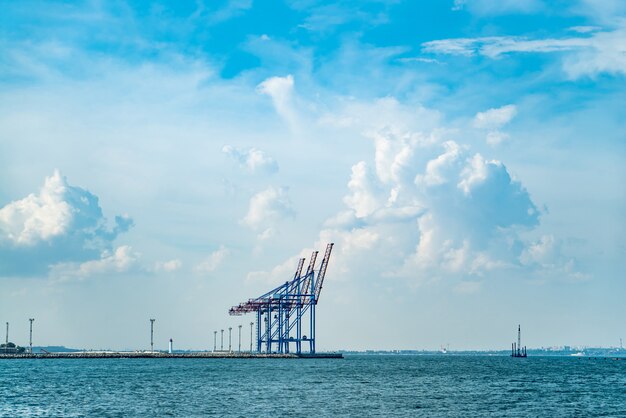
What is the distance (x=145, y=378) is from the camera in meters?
116

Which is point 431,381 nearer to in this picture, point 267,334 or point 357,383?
point 357,383

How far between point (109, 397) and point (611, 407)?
5175cm

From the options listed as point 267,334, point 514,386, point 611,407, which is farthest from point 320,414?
point 267,334

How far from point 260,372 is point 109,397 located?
1883 inches

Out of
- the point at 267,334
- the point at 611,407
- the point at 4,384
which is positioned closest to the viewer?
the point at 611,407

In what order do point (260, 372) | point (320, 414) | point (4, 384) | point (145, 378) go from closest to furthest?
1. point (320, 414)
2. point (4, 384)
3. point (145, 378)
4. point (260, 372)

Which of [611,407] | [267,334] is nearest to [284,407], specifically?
[611,407]

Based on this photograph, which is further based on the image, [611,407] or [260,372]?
[260,372]

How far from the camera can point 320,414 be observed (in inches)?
2640

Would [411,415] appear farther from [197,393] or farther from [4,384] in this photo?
[4,384]

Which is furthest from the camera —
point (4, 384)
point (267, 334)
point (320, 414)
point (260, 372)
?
point (267, 334)

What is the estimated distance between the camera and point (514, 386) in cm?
10631

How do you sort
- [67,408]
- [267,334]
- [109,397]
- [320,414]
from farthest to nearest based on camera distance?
[267,334] → [109,397] → [67,408] → [320,414]

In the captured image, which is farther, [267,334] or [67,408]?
[267,334]
